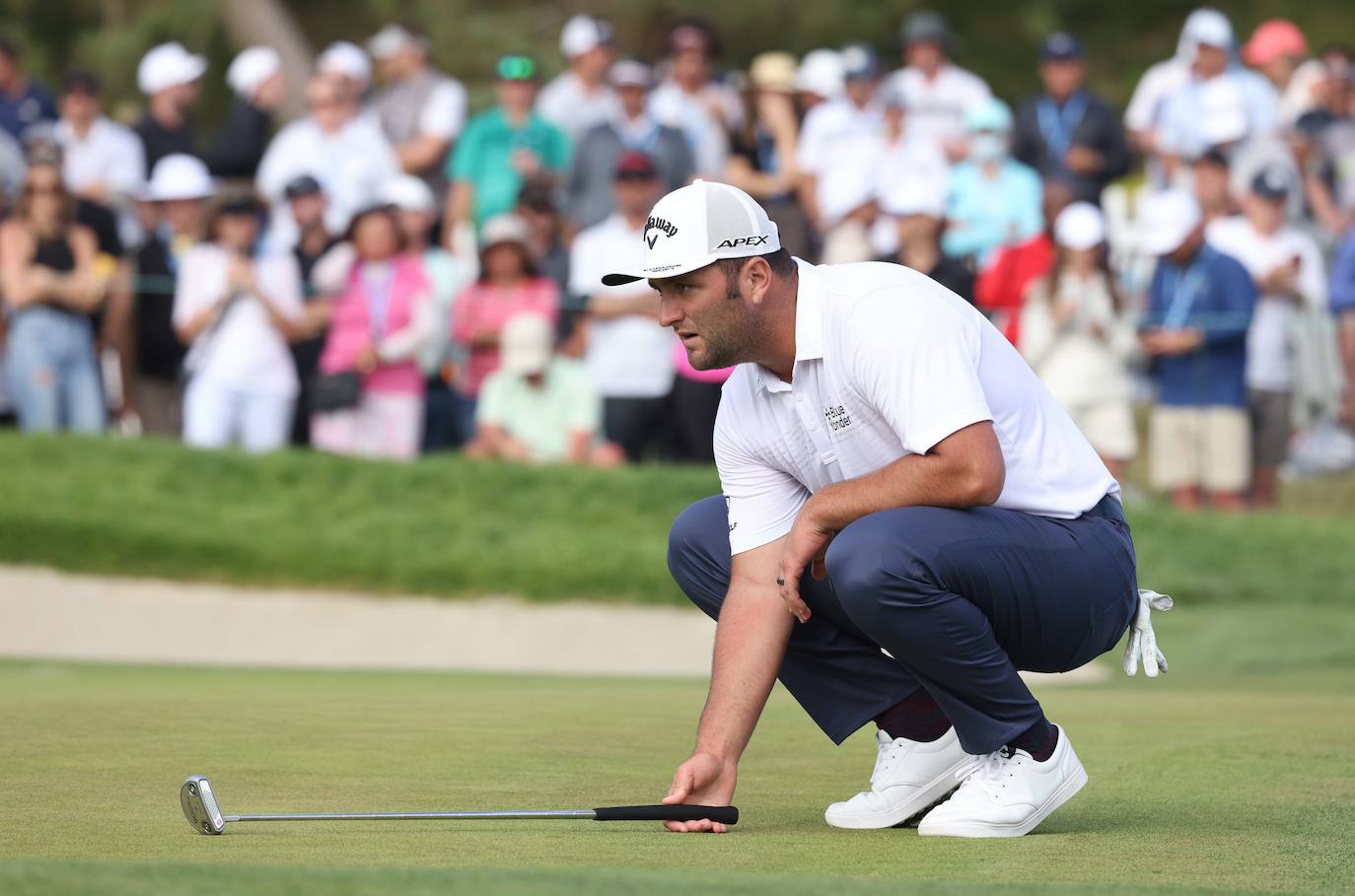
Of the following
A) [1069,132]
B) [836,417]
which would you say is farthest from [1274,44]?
[836,417]

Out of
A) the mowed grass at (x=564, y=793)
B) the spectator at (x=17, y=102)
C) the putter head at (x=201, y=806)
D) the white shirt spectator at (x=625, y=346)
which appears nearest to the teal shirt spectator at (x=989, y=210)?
the white shirt spectator at (x=625, y=346)

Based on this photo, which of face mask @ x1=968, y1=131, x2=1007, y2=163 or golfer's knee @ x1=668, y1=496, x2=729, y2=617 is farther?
face mask @ x1=968, y1=131, x2=1007, y2=163

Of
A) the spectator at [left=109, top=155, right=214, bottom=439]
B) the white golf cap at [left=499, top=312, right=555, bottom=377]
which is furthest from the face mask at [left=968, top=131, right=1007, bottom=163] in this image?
Answer: the spectator at [left=109, top=155, right=214, bottom=439]

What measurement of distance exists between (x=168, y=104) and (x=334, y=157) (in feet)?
4.76

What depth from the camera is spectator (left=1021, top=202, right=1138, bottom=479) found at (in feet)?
40.3

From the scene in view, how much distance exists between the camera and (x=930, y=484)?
4.66m

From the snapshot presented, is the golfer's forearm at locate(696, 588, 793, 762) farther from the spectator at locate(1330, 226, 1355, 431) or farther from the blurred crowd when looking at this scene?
the spectator at locate(1330, 226, 1355, 431)

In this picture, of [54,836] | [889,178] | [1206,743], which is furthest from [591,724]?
[889,178]

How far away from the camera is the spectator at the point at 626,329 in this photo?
12.4 meters

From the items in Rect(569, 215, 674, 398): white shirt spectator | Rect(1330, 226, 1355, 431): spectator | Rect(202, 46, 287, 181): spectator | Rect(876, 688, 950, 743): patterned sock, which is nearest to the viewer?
Rect(876, 688, 950, 743): patterned sock

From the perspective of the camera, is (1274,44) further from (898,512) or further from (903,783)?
(898,512)

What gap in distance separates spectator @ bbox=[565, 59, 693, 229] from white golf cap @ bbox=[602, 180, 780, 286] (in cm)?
864

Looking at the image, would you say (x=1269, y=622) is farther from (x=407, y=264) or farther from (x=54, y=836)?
(x=54, y=836)

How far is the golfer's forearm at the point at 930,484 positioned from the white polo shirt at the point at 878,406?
4 centimetres
